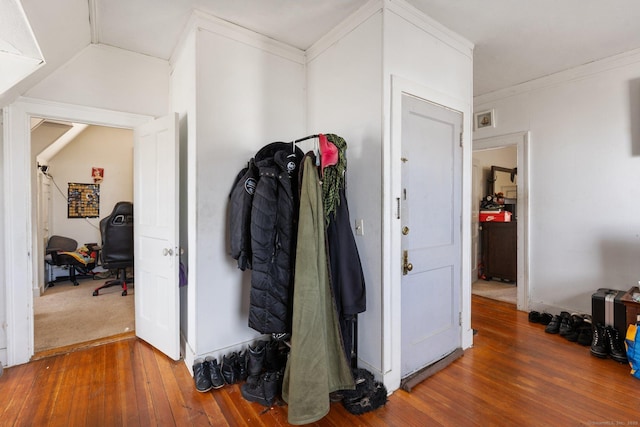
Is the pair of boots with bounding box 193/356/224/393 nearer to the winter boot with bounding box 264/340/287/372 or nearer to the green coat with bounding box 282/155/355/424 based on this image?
the winter boot with bounding box 264/340/287/372

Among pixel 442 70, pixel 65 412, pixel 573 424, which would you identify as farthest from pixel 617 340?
pixel 65 412

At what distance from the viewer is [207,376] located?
195 centimetres

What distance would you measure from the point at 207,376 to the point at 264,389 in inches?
16.7

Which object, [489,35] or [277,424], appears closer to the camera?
[277,424]

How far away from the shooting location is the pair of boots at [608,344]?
2.26 metres

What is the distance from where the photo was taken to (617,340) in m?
2.31

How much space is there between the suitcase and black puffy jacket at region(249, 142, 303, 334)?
263 centimetres

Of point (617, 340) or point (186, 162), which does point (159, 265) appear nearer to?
point (186, 162)

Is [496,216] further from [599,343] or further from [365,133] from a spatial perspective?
[365,133]

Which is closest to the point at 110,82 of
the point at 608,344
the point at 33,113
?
the point at 33,113

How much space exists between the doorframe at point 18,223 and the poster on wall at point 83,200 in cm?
324

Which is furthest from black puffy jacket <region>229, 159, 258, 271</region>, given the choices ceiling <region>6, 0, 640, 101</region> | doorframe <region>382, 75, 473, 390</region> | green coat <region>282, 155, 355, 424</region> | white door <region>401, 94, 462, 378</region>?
ceiling <region>6, 0, 640, 101</region>

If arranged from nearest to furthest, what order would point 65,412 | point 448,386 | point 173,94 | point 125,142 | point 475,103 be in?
point 65,412
point 448,386
point 173,94
point 475,103
point 125,142

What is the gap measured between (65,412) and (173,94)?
238 cm
